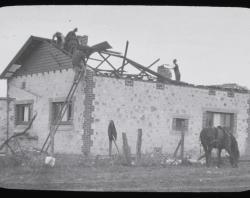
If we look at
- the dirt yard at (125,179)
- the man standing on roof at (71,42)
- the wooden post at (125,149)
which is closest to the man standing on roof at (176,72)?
the man standing on roof at (71,42)

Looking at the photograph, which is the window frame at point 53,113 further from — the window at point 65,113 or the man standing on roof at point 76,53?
the man standing on roof at point 76,53

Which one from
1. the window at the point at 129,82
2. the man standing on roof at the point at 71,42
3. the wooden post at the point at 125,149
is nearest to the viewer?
the wooden post at the point at 125,149

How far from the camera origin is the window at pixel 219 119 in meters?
24.8

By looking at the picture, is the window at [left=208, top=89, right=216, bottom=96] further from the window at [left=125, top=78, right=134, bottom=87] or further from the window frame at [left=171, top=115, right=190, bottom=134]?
the window at [left=125, top=78, right=134, bottom=87]

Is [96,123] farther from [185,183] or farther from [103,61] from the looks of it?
[185,183]

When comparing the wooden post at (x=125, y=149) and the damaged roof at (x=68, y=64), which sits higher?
the damaged roof at (x=68, y=64)

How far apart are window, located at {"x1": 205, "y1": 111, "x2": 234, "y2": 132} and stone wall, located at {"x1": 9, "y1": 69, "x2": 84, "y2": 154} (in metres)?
6.76

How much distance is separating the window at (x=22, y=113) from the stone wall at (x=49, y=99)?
0.25 meters

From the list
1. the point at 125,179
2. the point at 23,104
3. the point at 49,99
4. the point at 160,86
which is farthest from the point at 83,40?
the point at 125,179

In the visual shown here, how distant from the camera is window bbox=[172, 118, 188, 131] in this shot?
23.7m

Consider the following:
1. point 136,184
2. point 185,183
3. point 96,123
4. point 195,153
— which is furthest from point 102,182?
point 195,153

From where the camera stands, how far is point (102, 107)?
21234mm

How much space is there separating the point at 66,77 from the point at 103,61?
1.70 meters

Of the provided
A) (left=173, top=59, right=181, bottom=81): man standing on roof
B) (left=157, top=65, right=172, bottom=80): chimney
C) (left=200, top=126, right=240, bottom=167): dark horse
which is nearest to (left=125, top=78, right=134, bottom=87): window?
(left=173, top=59, right=181, bottom=81): man standing on roof
